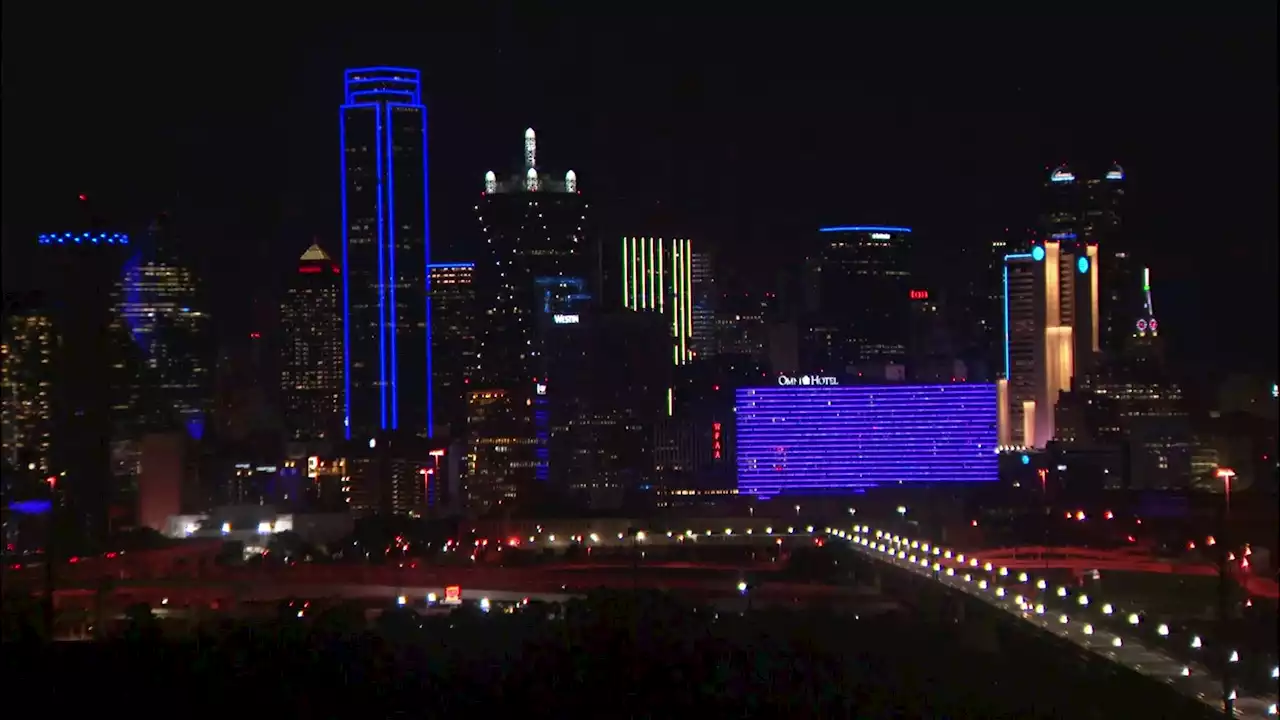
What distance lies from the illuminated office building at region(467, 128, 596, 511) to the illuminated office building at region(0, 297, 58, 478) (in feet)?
15.5

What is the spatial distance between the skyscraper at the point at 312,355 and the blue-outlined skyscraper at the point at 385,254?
11.0 inches

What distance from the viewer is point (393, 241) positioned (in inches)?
564

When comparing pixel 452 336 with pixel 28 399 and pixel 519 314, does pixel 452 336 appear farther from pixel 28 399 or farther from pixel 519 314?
pixel 28 399

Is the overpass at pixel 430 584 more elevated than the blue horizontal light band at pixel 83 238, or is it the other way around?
the blue horizontal light band at pixel 83 238

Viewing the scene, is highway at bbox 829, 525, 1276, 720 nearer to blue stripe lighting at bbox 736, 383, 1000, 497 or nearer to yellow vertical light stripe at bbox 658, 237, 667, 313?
yellow vertical light stripe at bbox 658, 237, 667, 313

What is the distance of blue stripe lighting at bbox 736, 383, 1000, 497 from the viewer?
21.2 m

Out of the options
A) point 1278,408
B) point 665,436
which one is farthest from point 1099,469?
point 1278,408

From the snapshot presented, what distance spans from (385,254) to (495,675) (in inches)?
435

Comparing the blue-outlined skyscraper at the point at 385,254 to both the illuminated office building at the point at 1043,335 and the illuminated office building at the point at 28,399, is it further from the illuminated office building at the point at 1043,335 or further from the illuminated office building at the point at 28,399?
the illuminated office building at the point at 1043,335

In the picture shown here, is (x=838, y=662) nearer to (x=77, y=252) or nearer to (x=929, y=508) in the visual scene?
(x=77, y=252)

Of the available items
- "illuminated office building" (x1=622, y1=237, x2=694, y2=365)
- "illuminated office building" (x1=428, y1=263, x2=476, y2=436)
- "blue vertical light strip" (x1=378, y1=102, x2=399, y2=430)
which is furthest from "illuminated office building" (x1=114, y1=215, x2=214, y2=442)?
"illuminated office building" (x1=622, y1=237, x2=694, y2=365)

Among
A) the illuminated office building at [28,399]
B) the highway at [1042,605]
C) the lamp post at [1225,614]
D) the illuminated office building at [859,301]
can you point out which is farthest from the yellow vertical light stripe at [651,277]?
the lamp post at [1225,614]

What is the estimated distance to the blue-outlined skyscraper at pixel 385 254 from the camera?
12.3 meters

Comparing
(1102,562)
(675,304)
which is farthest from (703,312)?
(1102,562)
